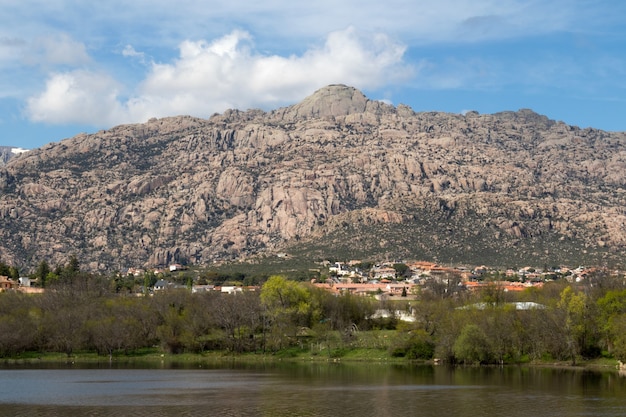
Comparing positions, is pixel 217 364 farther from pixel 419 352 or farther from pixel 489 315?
pixel 489 315

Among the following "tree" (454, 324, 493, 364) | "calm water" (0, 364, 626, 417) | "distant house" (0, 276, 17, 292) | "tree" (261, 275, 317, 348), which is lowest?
"calm water" (0, 364, 626, 417)

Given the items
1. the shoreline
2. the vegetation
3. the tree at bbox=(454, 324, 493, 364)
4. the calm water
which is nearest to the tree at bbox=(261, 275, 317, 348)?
the vegetation

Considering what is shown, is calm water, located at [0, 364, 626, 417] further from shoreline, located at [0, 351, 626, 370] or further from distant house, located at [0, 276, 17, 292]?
distant house, located at [0, 276, 17, 292]

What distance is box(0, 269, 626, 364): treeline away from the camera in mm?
109625

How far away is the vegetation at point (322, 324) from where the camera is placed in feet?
360

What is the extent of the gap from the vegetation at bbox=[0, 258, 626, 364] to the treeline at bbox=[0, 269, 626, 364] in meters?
0.16

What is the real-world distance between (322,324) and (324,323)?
14.1 ft

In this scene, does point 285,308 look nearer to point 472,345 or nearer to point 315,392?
point 472,345

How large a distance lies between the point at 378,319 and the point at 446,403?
77.0m

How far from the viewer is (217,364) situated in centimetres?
11906

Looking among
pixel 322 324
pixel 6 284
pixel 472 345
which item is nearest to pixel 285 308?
pixel 322 324

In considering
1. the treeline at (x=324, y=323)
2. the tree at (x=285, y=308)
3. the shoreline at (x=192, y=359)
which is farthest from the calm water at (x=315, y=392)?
the tree at (x=285, y=308)

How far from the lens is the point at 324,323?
138500 mm

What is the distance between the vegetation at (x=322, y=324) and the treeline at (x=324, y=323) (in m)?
0.16
